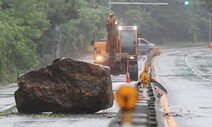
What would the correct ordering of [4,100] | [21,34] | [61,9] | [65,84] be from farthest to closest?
1. [61,9]
2. [21,34]
3. [4,100]
4. [65,84]

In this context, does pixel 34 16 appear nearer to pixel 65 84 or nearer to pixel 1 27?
pixel 1 27

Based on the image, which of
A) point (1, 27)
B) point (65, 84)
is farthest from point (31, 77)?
point (1, 27)

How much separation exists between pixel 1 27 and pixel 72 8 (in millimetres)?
16596

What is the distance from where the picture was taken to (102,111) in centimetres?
1552

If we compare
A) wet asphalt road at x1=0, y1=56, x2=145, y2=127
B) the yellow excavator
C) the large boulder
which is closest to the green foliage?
the yellow excavator

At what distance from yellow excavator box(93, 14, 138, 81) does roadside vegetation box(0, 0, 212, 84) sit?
18.9 feet

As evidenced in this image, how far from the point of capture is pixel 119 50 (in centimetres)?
2950

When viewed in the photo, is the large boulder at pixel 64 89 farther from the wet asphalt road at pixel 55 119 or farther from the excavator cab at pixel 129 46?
the excavator cab at pixel 129 46

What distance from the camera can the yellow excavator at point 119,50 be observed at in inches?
1137

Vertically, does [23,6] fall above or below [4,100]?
above

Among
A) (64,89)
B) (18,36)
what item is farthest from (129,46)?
(64,89)

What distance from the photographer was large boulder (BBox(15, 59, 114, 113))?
576 inches

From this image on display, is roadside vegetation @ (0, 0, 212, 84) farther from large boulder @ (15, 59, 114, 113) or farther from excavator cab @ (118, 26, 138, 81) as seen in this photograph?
large boulder @ (15, 59, 114, 113)

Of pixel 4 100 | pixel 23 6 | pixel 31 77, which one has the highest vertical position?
pixel 23 6
